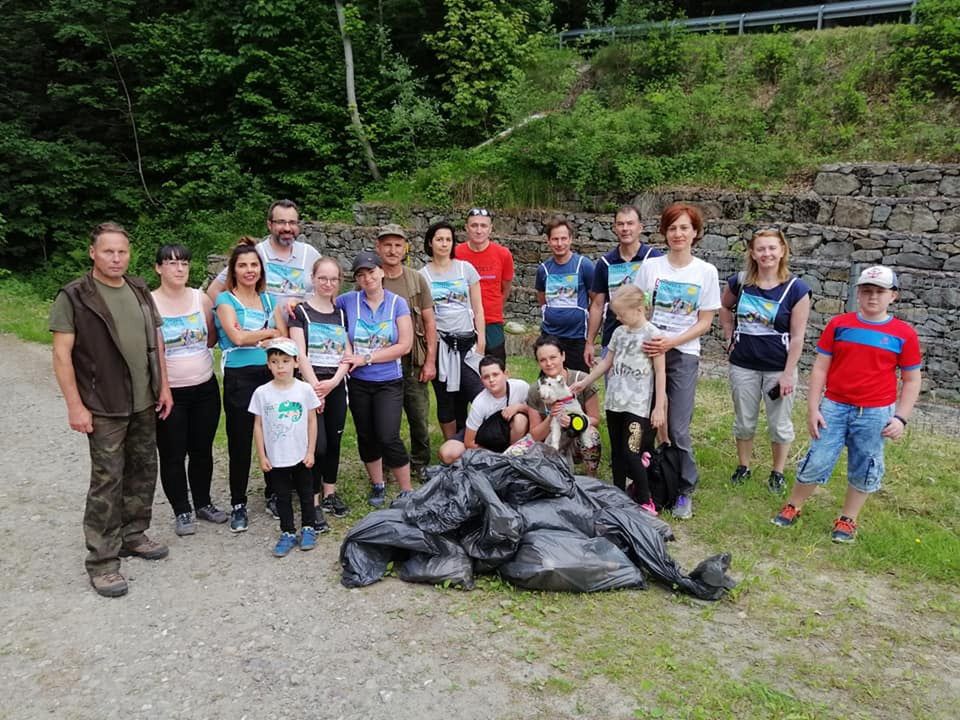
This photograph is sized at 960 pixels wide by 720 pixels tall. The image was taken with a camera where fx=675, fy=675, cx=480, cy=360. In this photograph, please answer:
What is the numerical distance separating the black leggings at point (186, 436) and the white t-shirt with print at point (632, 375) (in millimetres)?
2612

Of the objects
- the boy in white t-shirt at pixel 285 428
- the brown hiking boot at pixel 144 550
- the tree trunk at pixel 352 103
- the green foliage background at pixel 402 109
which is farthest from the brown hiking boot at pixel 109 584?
the tree trunk at pixel 352 103

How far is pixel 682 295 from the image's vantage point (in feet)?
15.1

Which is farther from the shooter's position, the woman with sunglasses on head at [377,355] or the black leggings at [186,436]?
the woman with sunglasses on head at [377,355]

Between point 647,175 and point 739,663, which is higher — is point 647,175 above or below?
above

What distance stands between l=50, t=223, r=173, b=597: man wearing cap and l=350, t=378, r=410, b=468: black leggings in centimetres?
125

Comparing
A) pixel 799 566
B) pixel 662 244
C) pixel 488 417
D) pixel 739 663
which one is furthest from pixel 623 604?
pixel 662 244

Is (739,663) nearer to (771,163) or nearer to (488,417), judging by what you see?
(488,417)

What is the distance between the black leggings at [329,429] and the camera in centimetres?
450

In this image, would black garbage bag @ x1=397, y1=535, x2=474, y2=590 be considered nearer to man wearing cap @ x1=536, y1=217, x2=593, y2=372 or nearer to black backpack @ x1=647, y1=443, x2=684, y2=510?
black backpack @ x1=647, y1=443, x2=684, y2=510

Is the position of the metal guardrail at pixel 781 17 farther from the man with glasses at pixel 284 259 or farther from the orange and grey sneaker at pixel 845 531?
the orange and grey sneaker at pixel 845 531

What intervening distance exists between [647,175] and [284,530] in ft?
30.5

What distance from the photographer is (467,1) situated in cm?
1498

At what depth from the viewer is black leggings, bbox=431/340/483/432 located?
530cm

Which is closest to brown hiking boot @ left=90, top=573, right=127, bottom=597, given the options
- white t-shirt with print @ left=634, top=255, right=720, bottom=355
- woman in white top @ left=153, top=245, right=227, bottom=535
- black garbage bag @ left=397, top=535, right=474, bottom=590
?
woman in white top @ left=153, top=245, right=227, bottom=535
